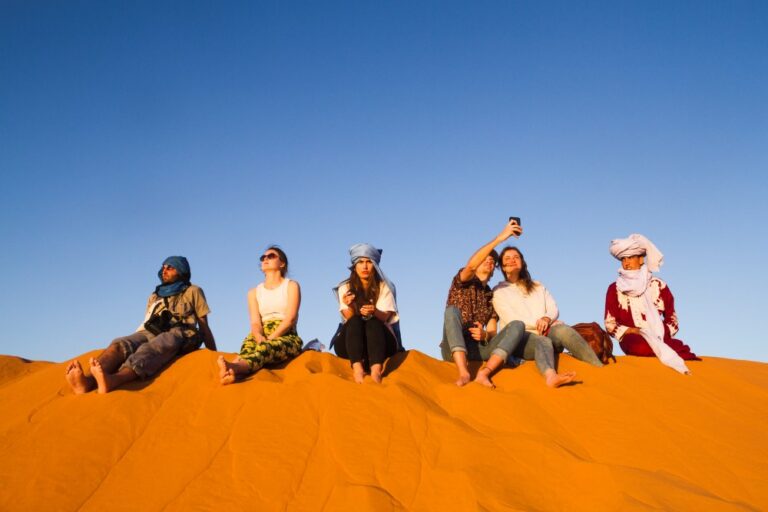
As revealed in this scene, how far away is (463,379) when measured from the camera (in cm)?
565

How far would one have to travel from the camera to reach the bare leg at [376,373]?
18.2 feet

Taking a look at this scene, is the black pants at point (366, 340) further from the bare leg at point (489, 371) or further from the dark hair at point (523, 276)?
the dark hair at point (523, 276)

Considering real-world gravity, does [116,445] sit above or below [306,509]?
above

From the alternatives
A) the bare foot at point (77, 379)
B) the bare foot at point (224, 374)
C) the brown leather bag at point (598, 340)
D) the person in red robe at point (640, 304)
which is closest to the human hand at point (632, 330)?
the person in red robe at point (640, 304)

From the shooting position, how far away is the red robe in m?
6.85

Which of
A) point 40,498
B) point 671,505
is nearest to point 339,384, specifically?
point 40,498

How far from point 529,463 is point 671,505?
0.93m

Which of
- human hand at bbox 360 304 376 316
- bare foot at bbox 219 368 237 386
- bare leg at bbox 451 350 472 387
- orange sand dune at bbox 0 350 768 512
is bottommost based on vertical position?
orange sand dune at bbox 0 350 768 512

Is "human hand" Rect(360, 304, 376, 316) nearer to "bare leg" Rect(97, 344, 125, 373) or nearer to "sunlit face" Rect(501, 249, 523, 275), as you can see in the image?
"sunlit face" Rect(501, 249, 523, 275)

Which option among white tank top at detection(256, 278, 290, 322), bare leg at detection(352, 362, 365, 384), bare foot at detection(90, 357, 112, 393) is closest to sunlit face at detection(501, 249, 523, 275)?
bare leg at detection(352, 362, 365, 384)

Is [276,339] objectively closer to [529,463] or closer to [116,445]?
[116,445]

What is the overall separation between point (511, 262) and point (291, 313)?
102 inches

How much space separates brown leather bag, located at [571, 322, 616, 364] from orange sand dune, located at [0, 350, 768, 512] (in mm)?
509

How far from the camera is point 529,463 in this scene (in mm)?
4238
